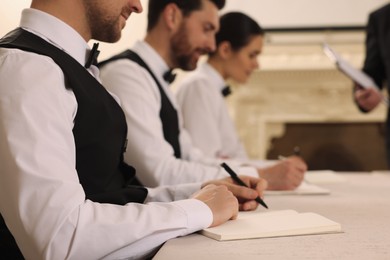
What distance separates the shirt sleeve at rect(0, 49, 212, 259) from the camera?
2.19ft

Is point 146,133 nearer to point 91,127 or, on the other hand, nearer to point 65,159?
point 91,127

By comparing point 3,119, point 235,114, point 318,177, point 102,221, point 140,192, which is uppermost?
point 3,119

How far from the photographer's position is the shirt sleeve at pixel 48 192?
0.67m

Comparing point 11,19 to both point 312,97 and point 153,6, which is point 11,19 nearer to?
point 153,6

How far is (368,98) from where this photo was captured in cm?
211

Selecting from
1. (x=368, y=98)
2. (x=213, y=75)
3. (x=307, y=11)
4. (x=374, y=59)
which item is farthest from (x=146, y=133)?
(x=307, y=11)

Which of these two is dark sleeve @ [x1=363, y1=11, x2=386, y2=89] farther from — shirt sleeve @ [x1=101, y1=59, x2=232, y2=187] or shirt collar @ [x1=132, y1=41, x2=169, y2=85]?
shirt sleeve @ [x1=101, y1=59, x2=232, y2=187]

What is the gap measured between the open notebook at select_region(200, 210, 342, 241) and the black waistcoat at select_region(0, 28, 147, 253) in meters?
0.21

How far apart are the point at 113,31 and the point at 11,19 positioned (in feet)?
1.07

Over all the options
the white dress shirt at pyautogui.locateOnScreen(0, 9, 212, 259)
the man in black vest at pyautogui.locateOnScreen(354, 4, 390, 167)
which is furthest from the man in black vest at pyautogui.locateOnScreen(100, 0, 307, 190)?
the man in black vest at pyautogui.locateOnScreen(354, 4, 390, 167)

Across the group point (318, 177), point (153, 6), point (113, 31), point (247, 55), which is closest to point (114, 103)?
point (113, 31)

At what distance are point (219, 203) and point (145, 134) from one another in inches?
19.7

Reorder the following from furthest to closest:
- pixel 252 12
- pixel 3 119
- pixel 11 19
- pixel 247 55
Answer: pixel 252 12
pixel 247 55
pixel 11 19
pixel 3 119

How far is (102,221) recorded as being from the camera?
2.27 ft
